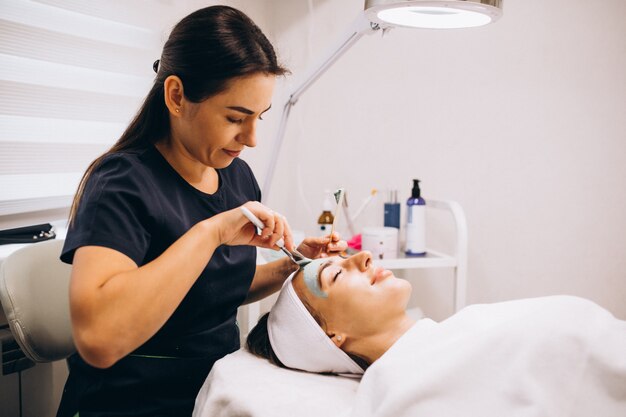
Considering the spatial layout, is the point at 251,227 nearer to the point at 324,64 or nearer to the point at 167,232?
the point at 167,232

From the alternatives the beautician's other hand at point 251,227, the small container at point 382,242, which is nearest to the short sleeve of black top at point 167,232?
the beautician's other hand at point 251,227

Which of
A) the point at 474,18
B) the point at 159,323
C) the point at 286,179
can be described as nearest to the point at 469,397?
the point at 159,323

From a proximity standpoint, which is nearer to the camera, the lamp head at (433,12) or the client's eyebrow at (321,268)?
Answer: the lamp head at (433,12)

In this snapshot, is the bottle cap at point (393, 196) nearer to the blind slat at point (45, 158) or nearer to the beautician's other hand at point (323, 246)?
the beautician's other hand at point (323, 246)

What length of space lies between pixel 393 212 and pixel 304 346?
3.12 feet

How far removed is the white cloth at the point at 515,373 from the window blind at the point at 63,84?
3.93 ft

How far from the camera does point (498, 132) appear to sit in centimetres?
202

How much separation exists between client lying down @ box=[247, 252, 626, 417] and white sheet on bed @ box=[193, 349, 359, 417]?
5 cm

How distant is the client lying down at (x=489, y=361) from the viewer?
2.64 ft

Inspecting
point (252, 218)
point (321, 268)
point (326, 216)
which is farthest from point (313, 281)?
point (326, 216)

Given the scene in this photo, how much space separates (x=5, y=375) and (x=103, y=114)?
832 millimetres

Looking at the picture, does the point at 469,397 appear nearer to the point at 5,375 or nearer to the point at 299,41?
the point at 5,375

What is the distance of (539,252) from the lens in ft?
6.56

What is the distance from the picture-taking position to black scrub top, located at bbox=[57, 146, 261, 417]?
2.83 ft
